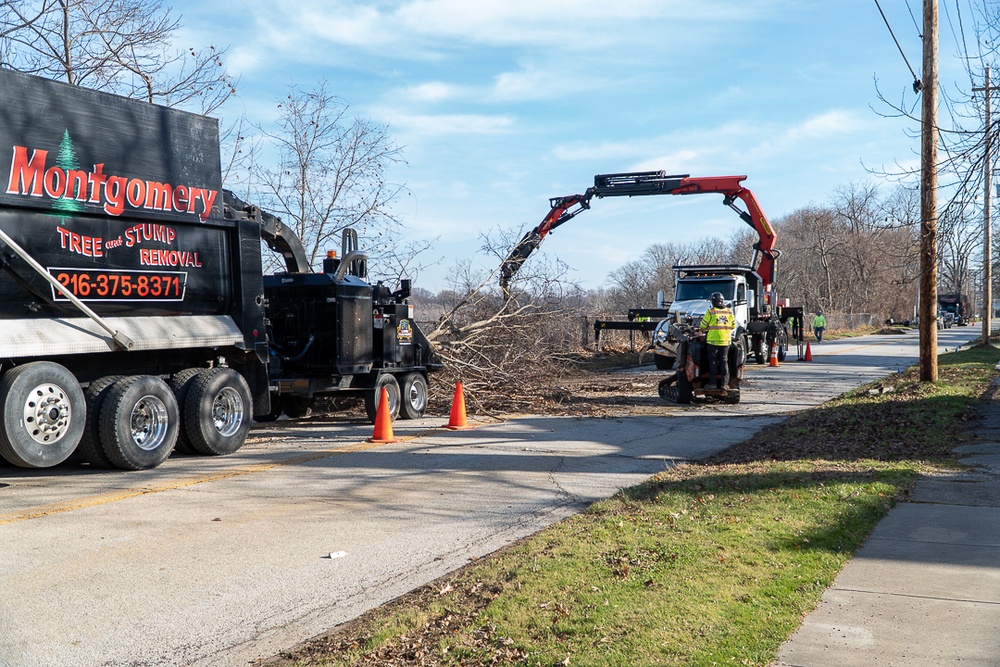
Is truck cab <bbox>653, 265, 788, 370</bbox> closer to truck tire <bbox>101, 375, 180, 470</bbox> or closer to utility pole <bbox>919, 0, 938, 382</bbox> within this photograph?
utility pole <bbox>919, 0, 938, 382</bbox>

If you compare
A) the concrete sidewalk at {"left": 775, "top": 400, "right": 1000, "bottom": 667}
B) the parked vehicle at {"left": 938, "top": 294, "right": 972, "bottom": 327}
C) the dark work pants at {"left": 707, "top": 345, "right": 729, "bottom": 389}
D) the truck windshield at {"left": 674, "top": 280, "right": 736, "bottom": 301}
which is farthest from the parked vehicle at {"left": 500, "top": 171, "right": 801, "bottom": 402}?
the parked vehicle at {"left": 938, "top": 294, "right": 972, "bottom": 327}

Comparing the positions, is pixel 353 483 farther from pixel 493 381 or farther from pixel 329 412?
pixel 493 381

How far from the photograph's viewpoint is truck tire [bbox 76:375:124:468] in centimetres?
967

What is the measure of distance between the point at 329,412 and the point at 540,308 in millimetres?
5411

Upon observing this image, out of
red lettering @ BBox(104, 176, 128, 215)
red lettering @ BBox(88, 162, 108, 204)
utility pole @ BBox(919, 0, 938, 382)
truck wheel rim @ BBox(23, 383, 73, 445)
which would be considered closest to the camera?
truck wheel rim @ BBox(23, 383, 73, 445)

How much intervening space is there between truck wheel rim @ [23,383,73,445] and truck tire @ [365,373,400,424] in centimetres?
554

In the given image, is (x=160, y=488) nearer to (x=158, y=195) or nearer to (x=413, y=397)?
(x=158, y=195)

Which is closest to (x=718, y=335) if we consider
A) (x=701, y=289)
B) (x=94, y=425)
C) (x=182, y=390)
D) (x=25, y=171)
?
(x=182, y=390)

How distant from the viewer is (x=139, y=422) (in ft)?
33.1

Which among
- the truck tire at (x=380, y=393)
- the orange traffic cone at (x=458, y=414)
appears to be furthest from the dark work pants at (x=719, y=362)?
the truck tire at (x=380, y=393)

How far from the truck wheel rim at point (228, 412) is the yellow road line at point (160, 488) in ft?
3.23

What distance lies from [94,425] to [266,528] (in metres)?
3.35

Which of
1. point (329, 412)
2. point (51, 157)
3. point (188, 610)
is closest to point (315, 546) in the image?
point (188, 610)

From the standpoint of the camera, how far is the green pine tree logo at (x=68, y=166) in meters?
9.45
